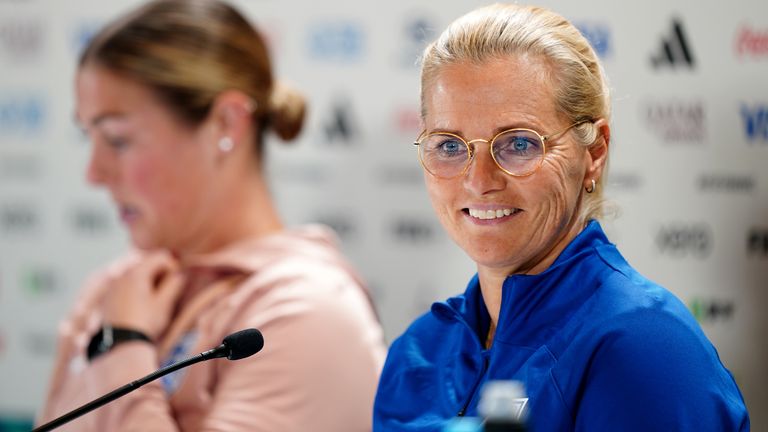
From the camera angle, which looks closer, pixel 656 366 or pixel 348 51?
pixel 656 366

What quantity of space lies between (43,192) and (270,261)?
1.46 meters

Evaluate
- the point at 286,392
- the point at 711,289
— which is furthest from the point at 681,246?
the point at 286,392

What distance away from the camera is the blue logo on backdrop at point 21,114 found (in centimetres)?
281

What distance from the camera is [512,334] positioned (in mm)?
984

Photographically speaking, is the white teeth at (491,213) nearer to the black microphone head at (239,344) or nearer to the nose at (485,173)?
the nose at (485,173)

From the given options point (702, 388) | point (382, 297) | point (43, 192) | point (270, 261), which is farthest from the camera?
point (43, 192)

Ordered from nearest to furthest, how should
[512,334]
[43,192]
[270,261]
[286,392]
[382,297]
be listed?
[512,334] < [286,392] < [270,261] < [382,297] < [43,192]

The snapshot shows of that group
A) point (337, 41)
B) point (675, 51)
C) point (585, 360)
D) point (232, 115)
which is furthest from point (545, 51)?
point (337, 41)

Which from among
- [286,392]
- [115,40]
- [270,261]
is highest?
[115,40]

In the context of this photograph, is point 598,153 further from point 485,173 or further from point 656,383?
point 656,383

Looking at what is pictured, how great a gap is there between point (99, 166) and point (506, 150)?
3.11 ft

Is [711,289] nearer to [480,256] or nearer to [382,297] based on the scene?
[382,297]

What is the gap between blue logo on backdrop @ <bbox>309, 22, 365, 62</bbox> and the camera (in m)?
2.54

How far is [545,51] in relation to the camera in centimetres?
97
